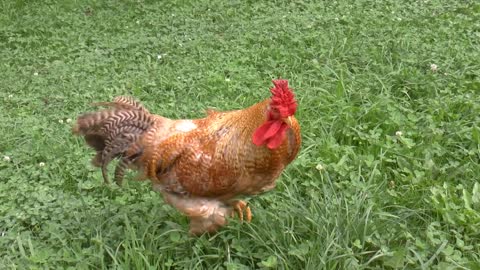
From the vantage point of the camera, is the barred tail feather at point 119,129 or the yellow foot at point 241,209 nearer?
the barred tail feather at point 119,129

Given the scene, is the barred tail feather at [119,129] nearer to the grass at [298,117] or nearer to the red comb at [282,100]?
the grass at [298,117]

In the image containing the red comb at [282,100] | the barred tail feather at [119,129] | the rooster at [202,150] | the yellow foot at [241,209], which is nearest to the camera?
the red comb at [282,100]

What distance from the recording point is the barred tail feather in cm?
305

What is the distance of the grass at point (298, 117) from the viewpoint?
3.08 metres

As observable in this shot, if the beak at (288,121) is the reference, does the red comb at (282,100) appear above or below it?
above

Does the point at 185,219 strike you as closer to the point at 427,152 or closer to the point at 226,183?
the point at 226,183

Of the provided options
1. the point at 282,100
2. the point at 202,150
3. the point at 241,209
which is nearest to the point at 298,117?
the point at 241,209

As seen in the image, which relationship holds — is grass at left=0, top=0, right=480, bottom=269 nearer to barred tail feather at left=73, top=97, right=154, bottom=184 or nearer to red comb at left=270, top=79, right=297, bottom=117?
barred tail feather at left=73, top=97, right=154, bottom=184

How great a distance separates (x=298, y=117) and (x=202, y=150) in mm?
1713

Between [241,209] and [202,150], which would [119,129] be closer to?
[202,150]

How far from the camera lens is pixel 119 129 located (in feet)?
9.98

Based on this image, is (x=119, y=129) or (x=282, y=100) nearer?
(x=282, y=100)

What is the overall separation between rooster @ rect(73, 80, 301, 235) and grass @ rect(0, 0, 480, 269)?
291 mm

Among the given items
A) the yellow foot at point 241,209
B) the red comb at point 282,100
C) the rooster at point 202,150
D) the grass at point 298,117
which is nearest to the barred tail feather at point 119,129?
the rooster at point 202,150
